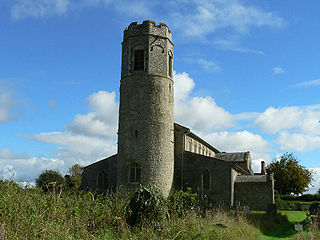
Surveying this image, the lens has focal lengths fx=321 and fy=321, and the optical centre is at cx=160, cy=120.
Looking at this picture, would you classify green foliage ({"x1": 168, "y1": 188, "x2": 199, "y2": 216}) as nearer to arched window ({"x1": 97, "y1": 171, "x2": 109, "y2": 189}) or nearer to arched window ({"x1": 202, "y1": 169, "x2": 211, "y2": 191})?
arched window ({"x1": 202, "y1": 169, "x2": 211, "y2": 191})

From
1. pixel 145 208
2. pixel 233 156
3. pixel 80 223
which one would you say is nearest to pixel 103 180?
pixel 145 208

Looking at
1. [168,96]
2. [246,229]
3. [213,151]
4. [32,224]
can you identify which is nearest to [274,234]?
[246,229]

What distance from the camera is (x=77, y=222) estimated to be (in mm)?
9273

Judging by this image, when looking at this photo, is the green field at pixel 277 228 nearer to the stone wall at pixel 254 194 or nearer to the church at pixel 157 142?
the stone wall at pixel 254 194

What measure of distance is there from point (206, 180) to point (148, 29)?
14.0m

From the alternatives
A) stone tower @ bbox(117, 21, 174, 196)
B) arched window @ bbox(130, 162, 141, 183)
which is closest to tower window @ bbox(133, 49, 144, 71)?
stone tower @ bbox(117, 21, 174, 196)

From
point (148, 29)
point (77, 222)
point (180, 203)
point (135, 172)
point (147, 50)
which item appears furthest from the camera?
point (148, 29)

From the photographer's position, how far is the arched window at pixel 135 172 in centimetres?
2548

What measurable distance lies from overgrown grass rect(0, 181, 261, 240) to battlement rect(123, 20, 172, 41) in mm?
18449

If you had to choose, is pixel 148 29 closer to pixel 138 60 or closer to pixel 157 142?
pixel 138 60

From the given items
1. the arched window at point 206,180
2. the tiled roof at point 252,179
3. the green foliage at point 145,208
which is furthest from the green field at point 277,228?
the arched window at point 206,180

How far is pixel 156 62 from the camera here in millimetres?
27281

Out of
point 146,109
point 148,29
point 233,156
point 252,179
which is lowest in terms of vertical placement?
point 252,179

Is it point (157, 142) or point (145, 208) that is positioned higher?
point (157, 142)
